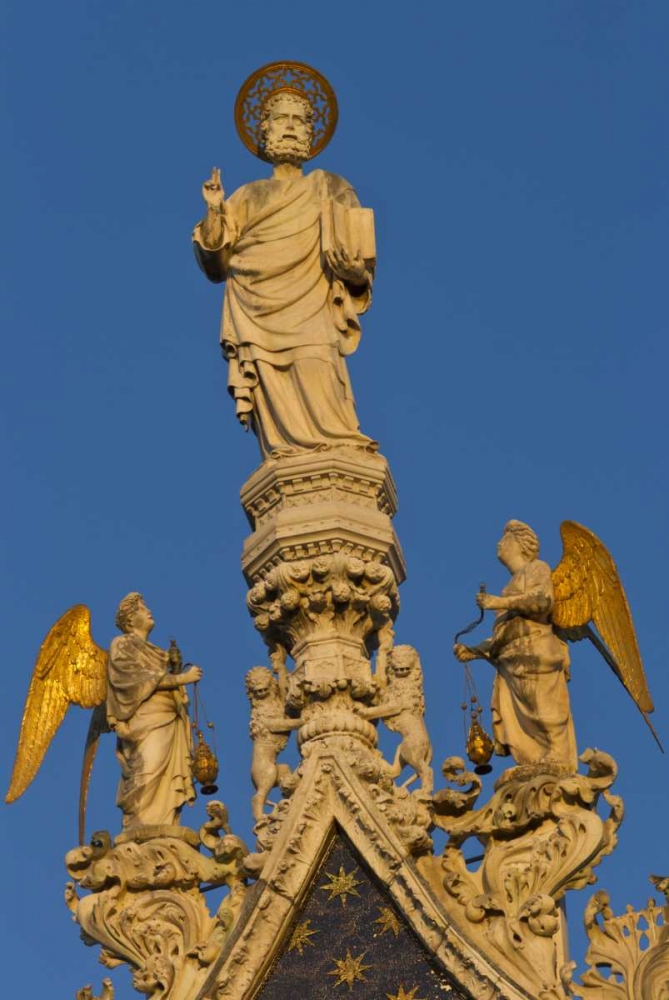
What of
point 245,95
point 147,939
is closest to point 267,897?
point 147,939

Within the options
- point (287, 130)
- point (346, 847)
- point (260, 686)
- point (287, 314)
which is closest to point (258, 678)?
point (260, 686)

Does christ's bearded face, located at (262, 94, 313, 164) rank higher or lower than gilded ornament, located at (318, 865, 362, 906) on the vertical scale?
higher

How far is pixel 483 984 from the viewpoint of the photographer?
79.5 ft

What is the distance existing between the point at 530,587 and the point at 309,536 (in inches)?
65.0

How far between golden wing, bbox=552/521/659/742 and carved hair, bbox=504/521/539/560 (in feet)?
0.68

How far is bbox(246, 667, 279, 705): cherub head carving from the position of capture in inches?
1033

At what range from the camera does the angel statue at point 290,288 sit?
2744 cm

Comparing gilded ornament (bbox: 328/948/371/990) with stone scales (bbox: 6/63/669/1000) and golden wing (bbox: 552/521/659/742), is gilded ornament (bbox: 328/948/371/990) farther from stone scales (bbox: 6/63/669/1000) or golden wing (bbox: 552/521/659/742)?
golden wing (bbox: 552/521/659/742)

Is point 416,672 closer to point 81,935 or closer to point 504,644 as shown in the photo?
point 504,644

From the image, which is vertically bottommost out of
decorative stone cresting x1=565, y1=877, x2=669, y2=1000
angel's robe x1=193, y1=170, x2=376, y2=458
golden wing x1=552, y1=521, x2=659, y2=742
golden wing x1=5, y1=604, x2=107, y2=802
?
decorative stone cresting x1=565, y1=877, x2=669, y2=1000

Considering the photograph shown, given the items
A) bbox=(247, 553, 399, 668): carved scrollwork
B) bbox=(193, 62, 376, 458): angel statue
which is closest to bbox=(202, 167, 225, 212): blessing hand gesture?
bbox=(193, 62, 376, 458): angel statue

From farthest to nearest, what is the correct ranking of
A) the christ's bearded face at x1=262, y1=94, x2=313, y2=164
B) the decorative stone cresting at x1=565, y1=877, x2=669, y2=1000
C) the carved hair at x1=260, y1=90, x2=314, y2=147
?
the carved hair at x1=260, y1=90, x2=314, y2=147 → the christ's bearded face at x1=262, y1=94, x2=313, y2=164 → the decorative stone cresting at x1=565, y1=877, x2=669, y2=1000

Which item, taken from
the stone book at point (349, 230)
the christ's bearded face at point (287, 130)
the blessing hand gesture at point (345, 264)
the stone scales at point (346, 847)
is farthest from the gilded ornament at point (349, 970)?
the christ's bearded face at point (287, 130)

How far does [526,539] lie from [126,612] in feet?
9.98
